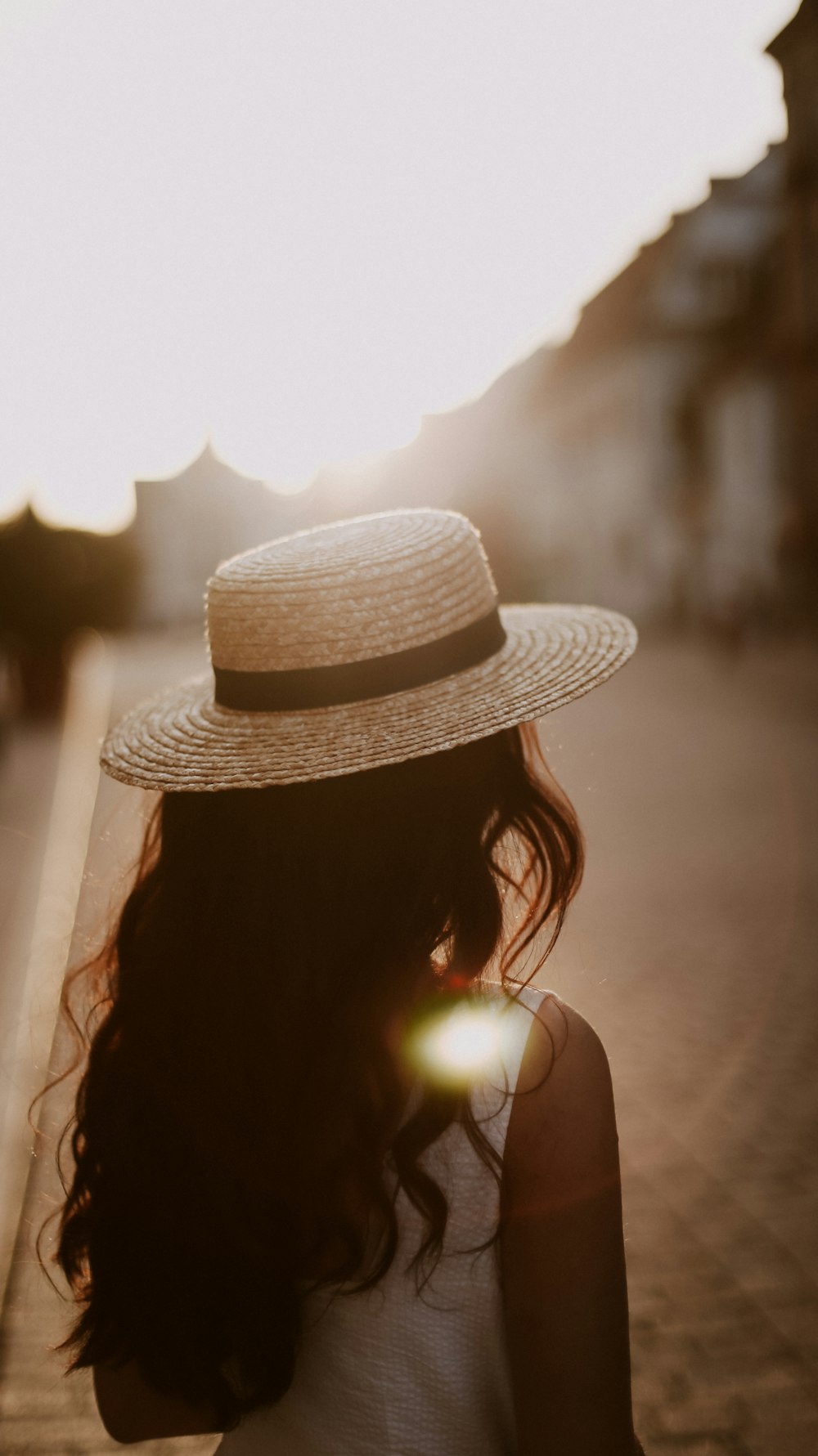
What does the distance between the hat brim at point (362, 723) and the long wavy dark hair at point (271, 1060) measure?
4 centimetres

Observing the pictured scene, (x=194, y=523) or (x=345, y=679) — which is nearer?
(x=345, y=679)

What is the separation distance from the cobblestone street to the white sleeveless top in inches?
38.6

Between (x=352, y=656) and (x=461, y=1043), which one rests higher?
(x=352, y=656)

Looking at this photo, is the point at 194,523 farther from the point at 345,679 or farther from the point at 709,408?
the point at 345,679

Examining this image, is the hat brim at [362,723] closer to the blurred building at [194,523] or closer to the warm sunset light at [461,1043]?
the warm sunset light at [461,1043]

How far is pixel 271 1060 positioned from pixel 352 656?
0.56m

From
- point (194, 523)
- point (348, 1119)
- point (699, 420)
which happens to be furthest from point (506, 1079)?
point (194, 523)

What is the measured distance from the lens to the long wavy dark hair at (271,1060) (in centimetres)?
144

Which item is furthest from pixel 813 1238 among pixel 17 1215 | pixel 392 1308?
pixel 392 1308

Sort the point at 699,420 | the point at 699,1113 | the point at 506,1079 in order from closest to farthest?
the point at 506,1079, the point at 699,1113, the point at 699,420

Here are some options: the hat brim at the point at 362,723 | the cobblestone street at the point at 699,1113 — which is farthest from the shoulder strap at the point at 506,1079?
the cobblestone street at the point at 699,1113

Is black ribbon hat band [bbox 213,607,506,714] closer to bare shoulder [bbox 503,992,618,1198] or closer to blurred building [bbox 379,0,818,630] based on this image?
bare shoulder [bbox 503,992,618,1198]

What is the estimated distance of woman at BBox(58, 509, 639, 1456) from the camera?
133 centimetres

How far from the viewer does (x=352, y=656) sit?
1741 mm
